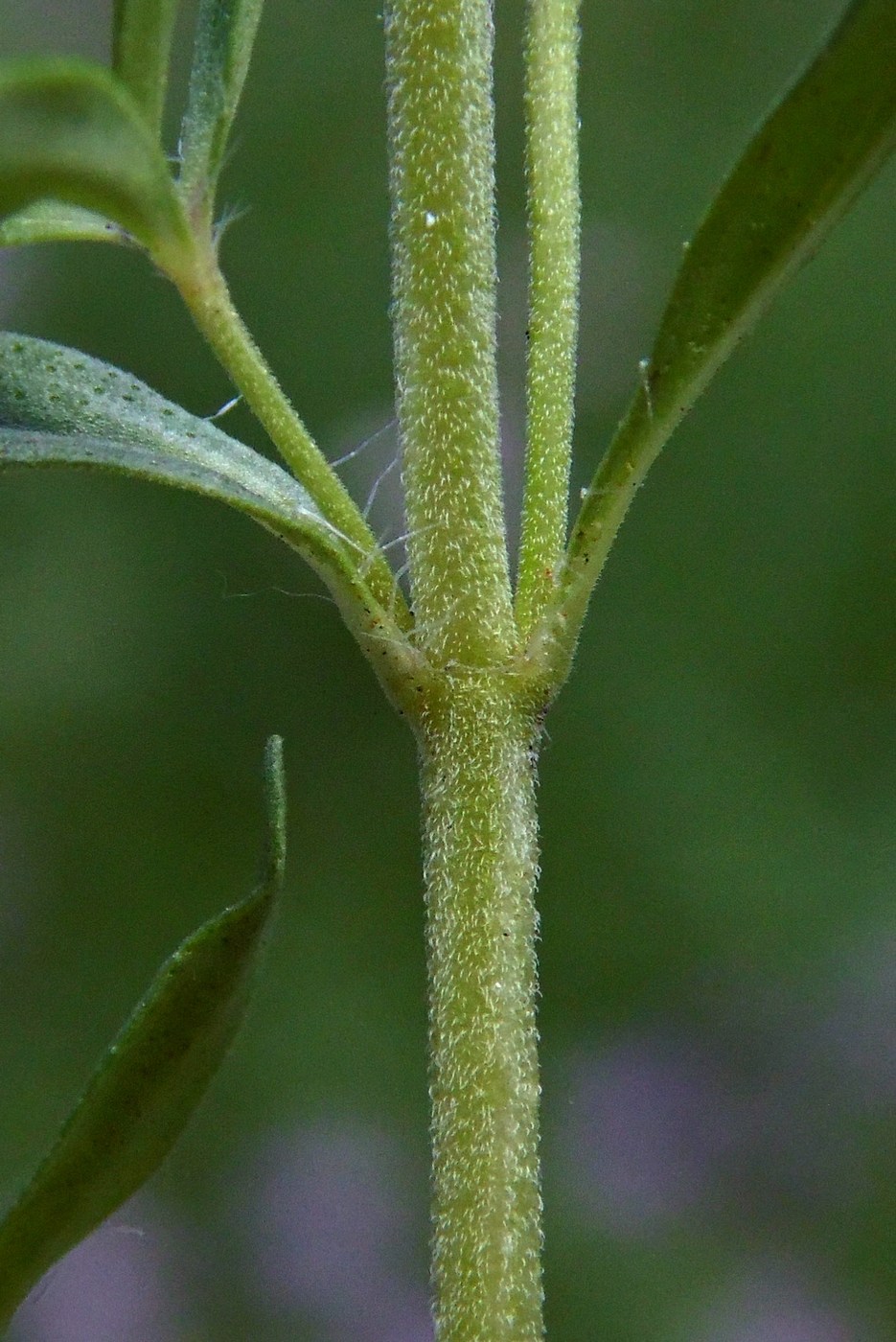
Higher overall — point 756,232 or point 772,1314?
point 756,232

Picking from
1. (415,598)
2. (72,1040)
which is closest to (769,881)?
(72,1040)

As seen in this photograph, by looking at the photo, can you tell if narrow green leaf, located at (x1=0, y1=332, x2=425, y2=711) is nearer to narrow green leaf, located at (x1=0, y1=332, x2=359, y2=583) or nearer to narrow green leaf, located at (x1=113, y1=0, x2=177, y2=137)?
narrow green leaf, located at (x1=0, y1=332, x2=359, y2=583)

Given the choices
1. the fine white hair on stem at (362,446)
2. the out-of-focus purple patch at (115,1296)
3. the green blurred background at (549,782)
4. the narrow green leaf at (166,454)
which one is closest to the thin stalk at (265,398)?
the narrow green leaf at (166,454)

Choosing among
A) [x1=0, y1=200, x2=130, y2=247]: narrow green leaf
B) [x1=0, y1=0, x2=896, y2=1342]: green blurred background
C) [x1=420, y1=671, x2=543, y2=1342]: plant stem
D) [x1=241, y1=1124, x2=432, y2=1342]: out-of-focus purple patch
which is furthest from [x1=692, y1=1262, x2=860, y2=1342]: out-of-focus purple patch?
[x1=0, y1=200, x2=130, y2=247]: narrow green leaf

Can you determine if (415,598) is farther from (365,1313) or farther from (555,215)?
(365,1313)

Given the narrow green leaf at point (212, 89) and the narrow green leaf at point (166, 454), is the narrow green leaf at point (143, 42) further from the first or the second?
the narrow green leaf at point (166, 454)

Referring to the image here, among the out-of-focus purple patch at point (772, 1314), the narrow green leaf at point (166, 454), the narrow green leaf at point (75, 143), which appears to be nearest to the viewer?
the narrow green leaf at point (75, 143)

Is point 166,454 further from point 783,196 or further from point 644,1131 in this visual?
point 644,1131

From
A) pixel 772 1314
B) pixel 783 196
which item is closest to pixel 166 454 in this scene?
pixel 783 196
